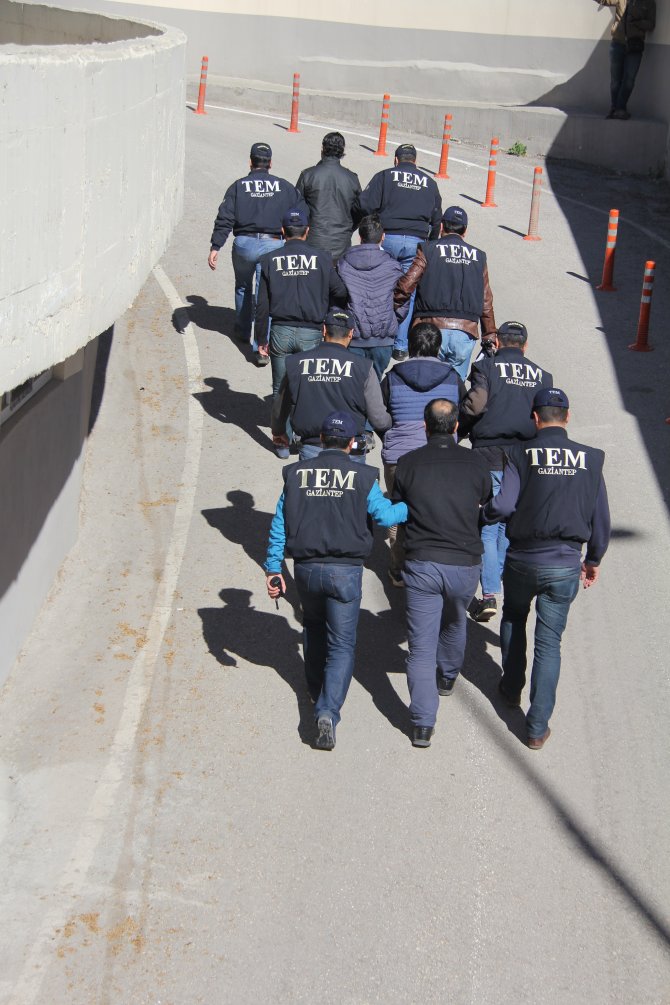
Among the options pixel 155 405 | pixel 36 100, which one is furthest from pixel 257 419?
pixel 36 100

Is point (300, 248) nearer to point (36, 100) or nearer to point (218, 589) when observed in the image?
point (218, 589)

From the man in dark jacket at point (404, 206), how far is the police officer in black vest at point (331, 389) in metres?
4.26

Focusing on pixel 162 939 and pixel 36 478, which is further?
pixel 36 478

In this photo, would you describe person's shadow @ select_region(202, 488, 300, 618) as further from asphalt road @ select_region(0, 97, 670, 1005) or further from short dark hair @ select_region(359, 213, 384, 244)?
short dark hair @ select_region(359, 213, 384, 244)

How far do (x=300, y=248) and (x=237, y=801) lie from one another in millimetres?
5675

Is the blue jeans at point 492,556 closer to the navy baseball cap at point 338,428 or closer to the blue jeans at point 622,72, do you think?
the navy baseball cap at point 338,428

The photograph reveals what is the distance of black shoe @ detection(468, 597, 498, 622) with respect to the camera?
33.6 ft

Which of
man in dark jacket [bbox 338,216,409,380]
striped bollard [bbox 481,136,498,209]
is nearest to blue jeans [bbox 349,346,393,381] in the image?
man in dark jacket [bbox 338,216,409,380]

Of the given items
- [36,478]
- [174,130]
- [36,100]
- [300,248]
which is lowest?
[36,478]

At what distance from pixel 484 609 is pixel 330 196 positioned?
5.85m

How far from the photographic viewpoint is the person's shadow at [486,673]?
29.7ft

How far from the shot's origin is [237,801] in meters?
8.10

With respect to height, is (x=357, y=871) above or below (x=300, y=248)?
below

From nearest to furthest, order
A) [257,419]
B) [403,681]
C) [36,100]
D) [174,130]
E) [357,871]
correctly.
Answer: [36,100], [357,871], [403,681], [174,130], [257,419]
